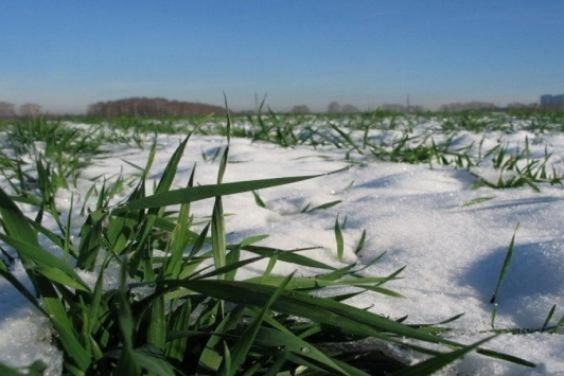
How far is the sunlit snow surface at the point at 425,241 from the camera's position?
692 millimetres

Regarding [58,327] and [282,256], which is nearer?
[58,327]

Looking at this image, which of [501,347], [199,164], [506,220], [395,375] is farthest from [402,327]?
[199,164]

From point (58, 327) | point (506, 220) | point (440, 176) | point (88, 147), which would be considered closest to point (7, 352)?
point (58, 327)

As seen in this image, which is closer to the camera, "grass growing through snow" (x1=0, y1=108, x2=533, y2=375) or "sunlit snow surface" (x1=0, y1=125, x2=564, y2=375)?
"grass growing through snow" (x1=0, y1=108, x2=533, y2=375)

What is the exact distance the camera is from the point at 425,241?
1173 millimetres

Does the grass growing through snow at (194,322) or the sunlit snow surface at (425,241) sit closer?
the grass growing through snow at (194,322)

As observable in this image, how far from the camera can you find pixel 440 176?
190 centimetres

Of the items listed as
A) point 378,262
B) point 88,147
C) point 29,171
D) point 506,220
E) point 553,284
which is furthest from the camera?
point 88,147

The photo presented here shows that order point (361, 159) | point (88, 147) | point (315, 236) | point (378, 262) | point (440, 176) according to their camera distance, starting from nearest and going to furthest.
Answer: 1. point (378, 262)
2. point (315, 236)
3. point (440, 176)
4. point (361, 159)
5. point (88, 147)

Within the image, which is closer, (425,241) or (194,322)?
(194,322)

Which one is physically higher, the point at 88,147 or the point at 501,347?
the point at 88,147

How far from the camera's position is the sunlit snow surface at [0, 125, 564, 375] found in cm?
69

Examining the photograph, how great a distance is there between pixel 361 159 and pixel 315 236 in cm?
117

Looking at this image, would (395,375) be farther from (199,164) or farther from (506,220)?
(199,164)
